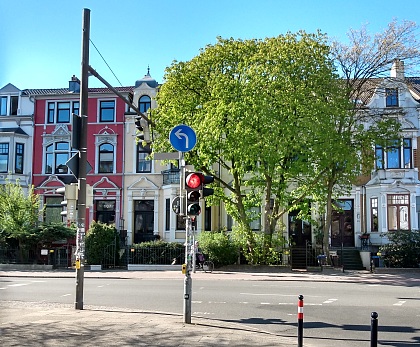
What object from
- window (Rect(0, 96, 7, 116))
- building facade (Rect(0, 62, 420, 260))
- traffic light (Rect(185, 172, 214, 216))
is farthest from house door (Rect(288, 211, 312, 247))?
traffic light (Rect(185, 172, 214, 216))

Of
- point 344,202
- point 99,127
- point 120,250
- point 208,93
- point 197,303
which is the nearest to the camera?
point 197,303

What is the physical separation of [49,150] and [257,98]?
20290mm

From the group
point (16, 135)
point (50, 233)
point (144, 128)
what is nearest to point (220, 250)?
point (50, 233)

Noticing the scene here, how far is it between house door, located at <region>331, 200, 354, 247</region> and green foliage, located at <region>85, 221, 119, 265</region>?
14198 millimetres

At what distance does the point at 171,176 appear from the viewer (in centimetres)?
3666

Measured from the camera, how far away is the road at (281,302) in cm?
1091

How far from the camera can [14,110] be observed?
39875 mm

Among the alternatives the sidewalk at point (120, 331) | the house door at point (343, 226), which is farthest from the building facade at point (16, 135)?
the sidewalk at point (120, 331)

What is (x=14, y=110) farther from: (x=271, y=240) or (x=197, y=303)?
(x=197, y=303)

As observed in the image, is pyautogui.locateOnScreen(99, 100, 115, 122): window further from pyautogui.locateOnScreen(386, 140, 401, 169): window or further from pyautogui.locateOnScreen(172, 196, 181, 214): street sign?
pyautogui.locateOnScreen(172, 196, 181, 214): street sign

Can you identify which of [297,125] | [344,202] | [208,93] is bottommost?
[344,202]

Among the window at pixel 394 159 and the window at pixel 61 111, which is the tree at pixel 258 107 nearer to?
the window at pixel 394 159

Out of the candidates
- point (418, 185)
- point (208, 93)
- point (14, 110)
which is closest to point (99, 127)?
point (14, 110)

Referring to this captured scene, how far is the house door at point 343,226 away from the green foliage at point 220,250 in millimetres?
9312
